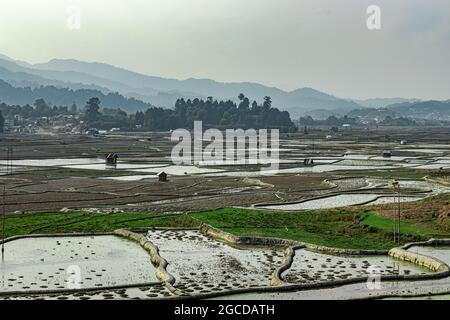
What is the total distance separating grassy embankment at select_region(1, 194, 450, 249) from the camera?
813 inches

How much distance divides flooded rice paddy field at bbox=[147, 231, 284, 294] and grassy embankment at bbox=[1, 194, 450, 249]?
5.43 ft

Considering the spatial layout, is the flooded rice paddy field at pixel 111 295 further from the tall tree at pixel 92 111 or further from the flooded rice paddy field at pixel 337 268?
the tall tree at pixel 92 111

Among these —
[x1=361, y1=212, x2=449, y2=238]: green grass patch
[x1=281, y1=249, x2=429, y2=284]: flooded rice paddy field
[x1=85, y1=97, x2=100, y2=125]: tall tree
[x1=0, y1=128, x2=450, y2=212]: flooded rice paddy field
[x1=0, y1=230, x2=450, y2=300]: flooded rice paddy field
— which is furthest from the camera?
[x1=85, y1=97, x2=100, y2=125]: tall tree

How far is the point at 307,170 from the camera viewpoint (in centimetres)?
4856

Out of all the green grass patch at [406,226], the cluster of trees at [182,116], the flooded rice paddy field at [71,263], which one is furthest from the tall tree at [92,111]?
the green grass patch at [406,226]

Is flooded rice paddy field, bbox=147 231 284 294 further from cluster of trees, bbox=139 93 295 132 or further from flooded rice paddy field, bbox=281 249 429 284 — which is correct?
cluster of trees, bbox=139 93 295 132

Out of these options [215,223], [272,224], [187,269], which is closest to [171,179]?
[215,223]

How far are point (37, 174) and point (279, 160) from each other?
929 inches

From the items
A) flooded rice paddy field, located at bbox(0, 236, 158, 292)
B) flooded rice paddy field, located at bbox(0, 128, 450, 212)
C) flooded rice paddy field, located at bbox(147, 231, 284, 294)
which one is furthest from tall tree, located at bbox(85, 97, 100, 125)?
flooded rice paddy field, located at bbox(0, 236, 158, 292)

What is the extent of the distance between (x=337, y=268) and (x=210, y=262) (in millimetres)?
3521

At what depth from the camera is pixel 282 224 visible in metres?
23.5

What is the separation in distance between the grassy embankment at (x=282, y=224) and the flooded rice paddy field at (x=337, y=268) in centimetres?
131

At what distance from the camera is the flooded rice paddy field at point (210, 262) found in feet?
49.4
